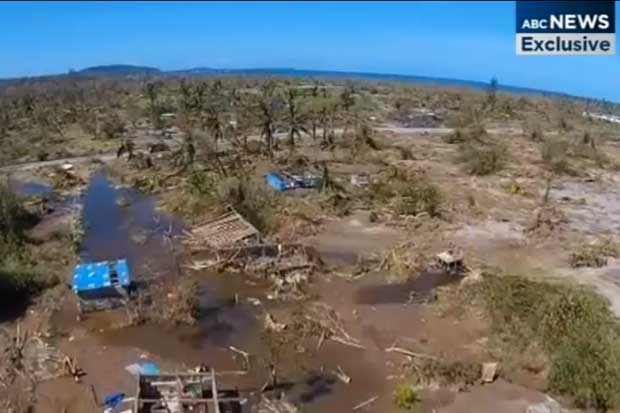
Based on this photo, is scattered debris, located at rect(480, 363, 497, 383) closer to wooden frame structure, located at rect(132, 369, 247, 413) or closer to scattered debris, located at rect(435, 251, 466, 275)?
wooden frame structure, located at rect(132, 369, 247, 413)

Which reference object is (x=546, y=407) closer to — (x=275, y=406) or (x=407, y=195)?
(x=275, y=406)

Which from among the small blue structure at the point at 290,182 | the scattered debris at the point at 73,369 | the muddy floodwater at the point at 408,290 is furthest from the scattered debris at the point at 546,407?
the small blue structure at the point at 290,182

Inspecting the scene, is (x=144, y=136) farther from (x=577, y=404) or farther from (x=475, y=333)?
(x=577, y=404)

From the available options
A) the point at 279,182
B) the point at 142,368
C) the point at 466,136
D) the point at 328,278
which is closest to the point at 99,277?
the point at 142,368

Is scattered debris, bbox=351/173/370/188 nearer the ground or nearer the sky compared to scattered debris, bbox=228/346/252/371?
nearer the sky

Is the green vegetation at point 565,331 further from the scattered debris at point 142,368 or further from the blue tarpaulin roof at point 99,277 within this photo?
the blue tarpaulin roof at point 99,277

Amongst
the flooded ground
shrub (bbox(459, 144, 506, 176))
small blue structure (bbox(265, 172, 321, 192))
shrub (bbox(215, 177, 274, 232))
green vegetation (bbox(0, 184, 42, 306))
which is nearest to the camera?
green vegetation (bbox(0, 184, 42, 306))

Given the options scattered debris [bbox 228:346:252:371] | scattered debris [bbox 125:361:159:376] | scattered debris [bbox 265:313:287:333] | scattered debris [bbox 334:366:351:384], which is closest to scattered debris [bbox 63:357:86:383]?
scattered debris [bbox 125:361:159:376]
